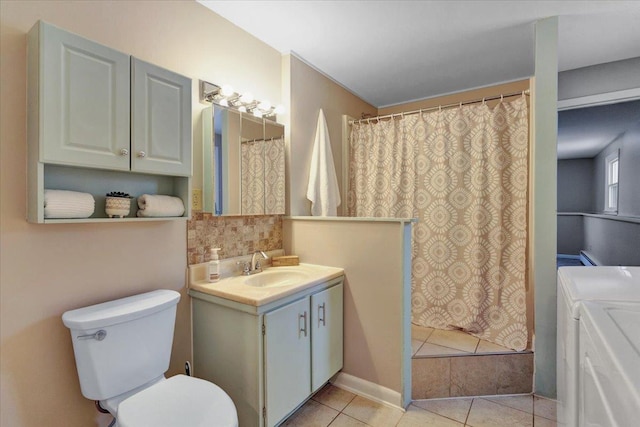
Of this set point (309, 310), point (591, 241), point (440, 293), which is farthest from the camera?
point (591, 241)

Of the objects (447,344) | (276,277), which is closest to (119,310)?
(276,277)

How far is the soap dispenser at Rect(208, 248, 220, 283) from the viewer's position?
1.73 meters

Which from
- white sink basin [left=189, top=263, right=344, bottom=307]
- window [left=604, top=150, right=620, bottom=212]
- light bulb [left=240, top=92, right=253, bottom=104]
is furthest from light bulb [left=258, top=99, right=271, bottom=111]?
window [left=604, top=150, right=620, bottom=212]

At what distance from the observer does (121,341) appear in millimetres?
1251

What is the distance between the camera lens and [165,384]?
1.32m

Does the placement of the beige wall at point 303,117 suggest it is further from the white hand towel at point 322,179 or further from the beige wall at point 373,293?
the beige wall at point 373,293

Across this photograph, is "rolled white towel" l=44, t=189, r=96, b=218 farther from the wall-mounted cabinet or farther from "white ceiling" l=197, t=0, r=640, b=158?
"white ceiling" l=197, t=0, r=640, b=158

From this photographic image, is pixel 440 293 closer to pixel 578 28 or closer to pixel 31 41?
pixel 578 28

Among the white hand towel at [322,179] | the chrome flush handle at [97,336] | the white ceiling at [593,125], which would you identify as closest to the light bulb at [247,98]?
the white hand towel at [322,179]

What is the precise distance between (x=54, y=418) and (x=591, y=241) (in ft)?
13.8

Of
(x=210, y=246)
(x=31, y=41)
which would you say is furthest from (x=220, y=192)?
(x=31, y=41)

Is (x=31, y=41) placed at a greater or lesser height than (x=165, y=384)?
greater

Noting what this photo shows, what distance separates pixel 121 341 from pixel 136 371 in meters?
0.17

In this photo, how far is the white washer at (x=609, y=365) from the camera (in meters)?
0.59
